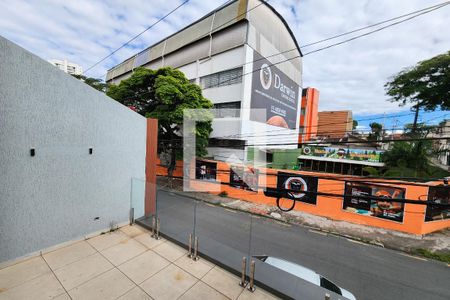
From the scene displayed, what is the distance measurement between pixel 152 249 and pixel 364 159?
1951cm

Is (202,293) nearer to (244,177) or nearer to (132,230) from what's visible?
(132,230)

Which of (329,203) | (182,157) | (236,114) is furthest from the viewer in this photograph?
(236,114)

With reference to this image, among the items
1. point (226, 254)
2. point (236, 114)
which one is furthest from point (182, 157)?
point (226, 254)

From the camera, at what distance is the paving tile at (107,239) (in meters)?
6.30

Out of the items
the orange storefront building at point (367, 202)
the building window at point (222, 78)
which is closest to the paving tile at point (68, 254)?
the orange storefront building at point (367, 202)

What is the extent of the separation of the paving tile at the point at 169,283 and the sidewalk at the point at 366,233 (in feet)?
22.2

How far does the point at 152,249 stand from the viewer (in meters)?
6.34

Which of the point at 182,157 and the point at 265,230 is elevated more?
the point at 182,157

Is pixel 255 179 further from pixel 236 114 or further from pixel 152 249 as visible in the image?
pixel 152 249

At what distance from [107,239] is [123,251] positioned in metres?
1.05

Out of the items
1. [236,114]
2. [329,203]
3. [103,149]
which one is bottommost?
[329,203]

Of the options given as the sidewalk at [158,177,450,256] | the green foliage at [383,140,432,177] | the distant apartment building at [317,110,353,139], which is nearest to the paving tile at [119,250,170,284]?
the sidewalk at [158,177,450,256]

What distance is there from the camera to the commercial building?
607 inches

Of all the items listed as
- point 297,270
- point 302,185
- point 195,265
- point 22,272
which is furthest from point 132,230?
point 302,185
